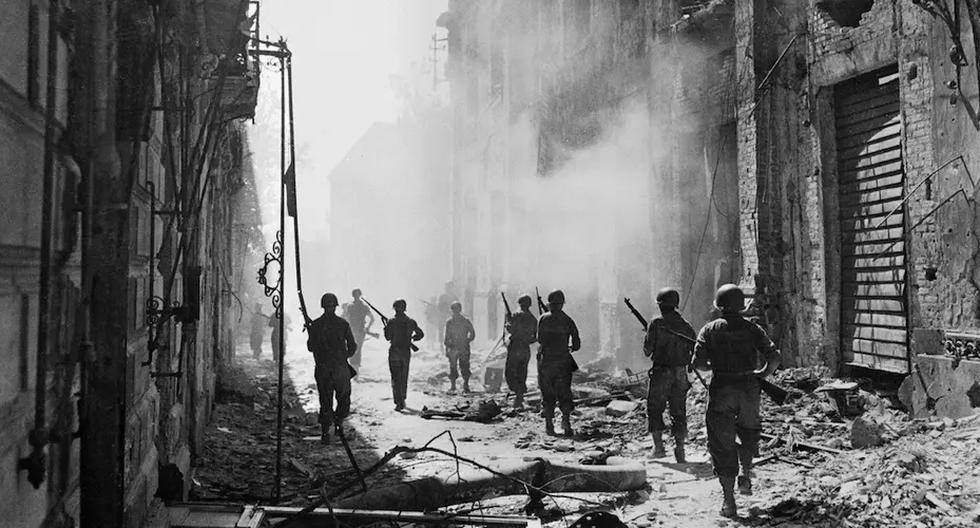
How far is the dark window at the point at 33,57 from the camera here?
8.02 feet

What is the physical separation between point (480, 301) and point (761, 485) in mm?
21408

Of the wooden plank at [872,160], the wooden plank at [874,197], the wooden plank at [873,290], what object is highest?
the wooden plank at [872,160]

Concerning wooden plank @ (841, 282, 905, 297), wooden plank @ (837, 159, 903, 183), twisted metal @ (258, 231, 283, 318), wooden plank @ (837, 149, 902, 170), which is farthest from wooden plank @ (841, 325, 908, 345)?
twisted metal @ (258, 231, 283, 318)

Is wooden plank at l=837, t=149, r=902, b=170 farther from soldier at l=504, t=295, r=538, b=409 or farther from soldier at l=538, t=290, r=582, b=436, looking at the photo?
soldier at l=504, t=295, r=538, b=409

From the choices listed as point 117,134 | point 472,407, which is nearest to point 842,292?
point 472,407

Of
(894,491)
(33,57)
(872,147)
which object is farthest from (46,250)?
(872,147)

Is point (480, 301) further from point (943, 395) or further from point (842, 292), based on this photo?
point (943, 395)

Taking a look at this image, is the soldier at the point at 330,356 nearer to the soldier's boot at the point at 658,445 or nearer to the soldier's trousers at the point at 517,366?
the soldier's trousers at the point at 517,366

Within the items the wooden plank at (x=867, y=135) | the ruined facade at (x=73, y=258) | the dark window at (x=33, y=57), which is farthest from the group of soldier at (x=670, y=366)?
the wooden plank at (x=867, y=135)

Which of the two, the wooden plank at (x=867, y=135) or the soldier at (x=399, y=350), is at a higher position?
the wooden plank at (x=867, y=135)

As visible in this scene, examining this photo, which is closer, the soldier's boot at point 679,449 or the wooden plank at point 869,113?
the soldier's boot at point 679,449

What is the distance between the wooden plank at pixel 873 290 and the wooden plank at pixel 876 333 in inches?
18.9

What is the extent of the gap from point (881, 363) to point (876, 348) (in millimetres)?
229

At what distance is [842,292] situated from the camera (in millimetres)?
10992
